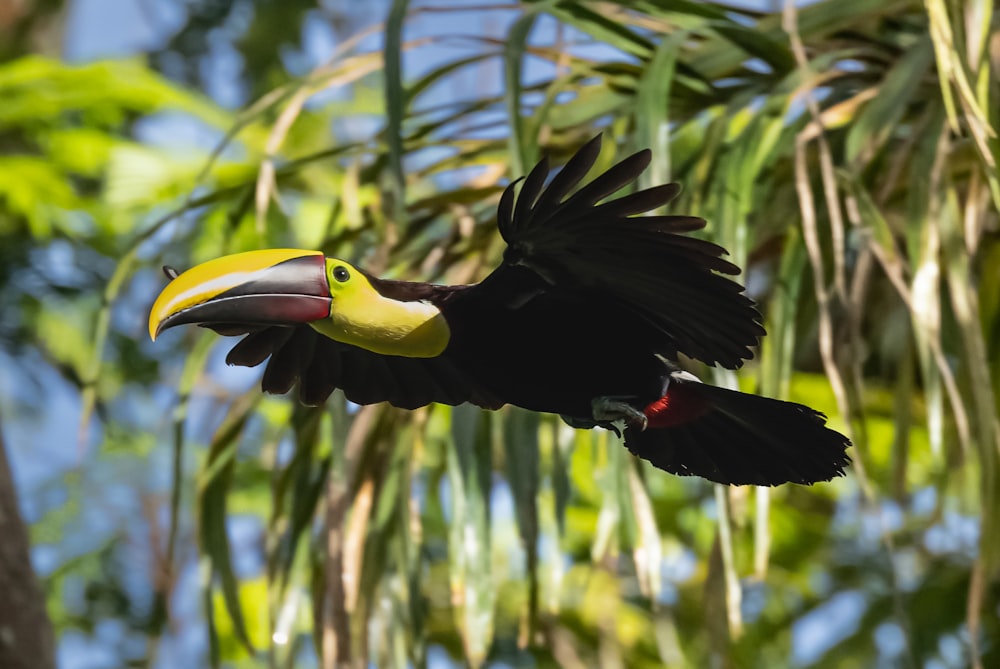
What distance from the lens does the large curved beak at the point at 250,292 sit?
39.0 inches

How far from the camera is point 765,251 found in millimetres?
2355

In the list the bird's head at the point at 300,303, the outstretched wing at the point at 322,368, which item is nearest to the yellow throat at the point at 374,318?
the bird's head at the point at 300,303

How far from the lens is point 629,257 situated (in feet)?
3.46

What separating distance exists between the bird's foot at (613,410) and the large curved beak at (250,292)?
0.92 feet

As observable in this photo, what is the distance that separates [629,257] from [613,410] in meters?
0.21

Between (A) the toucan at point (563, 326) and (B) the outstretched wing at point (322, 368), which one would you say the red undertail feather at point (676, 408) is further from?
(B) the outstretched wing at point (322, 368)

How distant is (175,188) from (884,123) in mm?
2055

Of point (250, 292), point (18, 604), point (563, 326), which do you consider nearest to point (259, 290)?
point (250, 292)

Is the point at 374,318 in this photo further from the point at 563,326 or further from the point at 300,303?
the point at 563,326

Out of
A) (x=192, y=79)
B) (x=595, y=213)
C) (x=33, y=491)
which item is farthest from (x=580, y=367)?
(x=192, y=79)

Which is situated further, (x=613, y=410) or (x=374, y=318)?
(x=613, y=410)

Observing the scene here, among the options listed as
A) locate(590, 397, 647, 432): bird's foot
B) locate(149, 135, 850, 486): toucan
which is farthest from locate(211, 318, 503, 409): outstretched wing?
locate(590, 397, 647, 432): bird's foot

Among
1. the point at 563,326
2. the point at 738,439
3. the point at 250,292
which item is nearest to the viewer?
the point at 250,292

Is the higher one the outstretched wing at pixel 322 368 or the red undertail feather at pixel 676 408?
the outstretched wing at pixel 322 368
